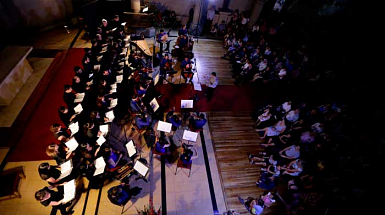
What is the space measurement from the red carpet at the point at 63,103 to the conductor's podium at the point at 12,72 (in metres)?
0.92

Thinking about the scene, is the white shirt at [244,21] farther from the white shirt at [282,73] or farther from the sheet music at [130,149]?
the sheet music at [130,149]

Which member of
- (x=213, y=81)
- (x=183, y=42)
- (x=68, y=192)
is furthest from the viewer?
(x=183, y=42)

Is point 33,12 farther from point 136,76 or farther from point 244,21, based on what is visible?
point 244,21

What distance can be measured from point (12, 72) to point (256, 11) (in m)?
13.6

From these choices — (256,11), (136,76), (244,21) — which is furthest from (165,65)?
(256,11)

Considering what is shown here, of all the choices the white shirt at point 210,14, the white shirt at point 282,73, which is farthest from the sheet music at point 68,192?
the white shirt at point 210,14

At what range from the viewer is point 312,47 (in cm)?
1090

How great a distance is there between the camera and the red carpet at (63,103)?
219 inches

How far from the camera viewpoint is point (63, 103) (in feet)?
22.2

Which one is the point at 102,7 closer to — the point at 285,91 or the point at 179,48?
the point at 179,48

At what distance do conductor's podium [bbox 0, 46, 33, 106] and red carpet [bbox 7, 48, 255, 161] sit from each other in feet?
3.03

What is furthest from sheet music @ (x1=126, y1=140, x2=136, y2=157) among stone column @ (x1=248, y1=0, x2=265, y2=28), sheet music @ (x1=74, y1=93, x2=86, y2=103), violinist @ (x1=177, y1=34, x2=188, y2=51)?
stone column @ (x1=248, y1=0, x2=265, y2=28)

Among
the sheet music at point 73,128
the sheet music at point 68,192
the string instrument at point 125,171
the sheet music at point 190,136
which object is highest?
the sheet music at point 73,128

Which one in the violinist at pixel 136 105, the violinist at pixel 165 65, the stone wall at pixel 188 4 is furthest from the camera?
the stone wall at pixel 188 4
